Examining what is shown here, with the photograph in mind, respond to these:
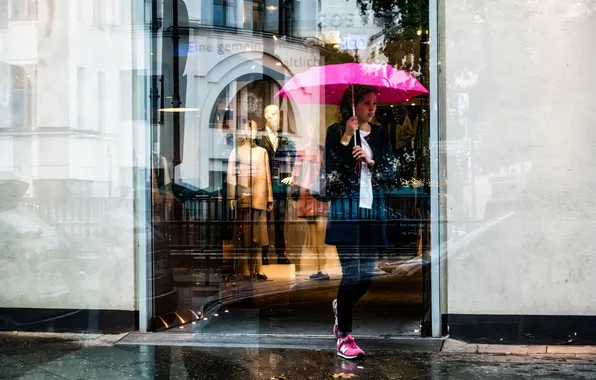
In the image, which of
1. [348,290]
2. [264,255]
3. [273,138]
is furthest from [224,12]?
[348,290]

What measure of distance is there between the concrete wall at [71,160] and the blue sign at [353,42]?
4.18 metres

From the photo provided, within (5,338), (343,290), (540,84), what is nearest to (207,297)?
(5,338)

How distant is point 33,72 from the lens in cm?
539

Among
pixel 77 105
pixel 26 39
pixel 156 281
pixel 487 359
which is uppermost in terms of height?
pixel 26 39

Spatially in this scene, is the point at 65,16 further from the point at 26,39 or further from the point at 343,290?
the point at 343,290

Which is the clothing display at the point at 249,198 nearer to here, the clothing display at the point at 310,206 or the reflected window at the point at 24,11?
the clothing display at the point at 310,206

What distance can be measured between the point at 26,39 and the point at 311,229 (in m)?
4.98

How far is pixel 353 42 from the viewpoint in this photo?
8.98 m

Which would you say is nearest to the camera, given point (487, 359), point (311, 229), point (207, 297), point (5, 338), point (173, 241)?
point (487, 359)

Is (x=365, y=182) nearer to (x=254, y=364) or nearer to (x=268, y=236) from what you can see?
(x=254, y=364)

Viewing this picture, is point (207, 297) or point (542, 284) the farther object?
point (207, 297)

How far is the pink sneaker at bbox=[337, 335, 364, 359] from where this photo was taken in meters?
4.50

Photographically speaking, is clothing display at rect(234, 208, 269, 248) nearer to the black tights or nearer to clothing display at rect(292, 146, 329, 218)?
clothing display at rect(292, 146, 329, 218)

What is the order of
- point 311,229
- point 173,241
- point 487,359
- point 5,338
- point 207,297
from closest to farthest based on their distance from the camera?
point 487,359 → point 5,338 → point 173,241 → point 207,297 → point 311,229
